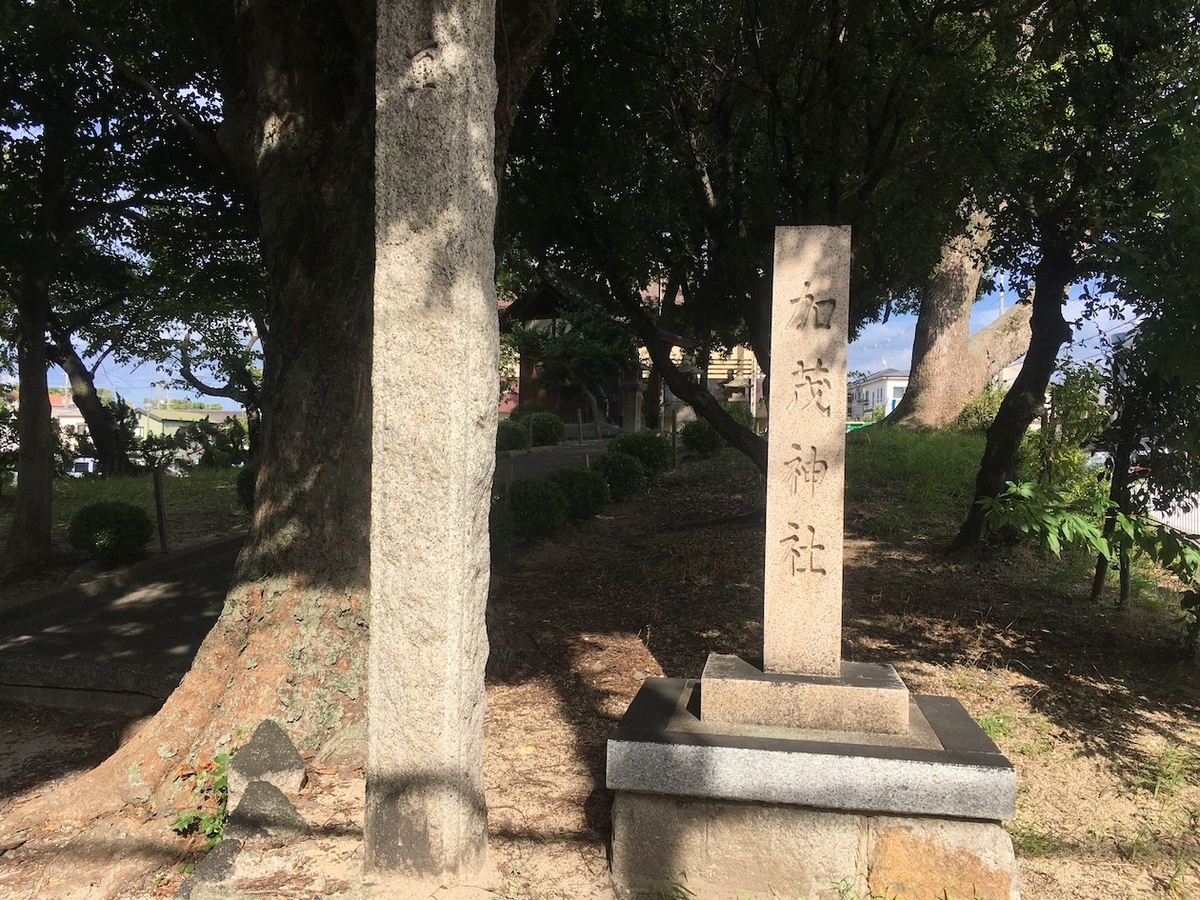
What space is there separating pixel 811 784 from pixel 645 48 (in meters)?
8.03

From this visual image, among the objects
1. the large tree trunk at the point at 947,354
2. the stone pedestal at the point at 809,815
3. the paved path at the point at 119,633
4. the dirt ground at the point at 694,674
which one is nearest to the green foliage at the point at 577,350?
the large tree trunk at the point at 947,354

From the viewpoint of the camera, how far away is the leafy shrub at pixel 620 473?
14352 millimetres

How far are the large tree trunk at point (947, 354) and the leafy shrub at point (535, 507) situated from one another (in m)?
10.1

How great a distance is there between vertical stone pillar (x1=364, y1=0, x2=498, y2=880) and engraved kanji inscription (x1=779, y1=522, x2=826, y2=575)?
5.40 feet

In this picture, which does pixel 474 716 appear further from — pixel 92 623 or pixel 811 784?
pixel 92 623

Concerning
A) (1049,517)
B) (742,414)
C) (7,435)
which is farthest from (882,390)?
(1049,517)

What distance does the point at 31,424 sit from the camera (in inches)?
372

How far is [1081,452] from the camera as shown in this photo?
1056 centimetres

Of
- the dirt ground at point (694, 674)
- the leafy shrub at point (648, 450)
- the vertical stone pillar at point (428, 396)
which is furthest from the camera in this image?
the leafy shrub at point (648, 450)

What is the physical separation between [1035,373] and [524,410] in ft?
63.7

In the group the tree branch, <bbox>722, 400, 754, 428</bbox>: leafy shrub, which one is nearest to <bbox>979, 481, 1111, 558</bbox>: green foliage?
the tree branch

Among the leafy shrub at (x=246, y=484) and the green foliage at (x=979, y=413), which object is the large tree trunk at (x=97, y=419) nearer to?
the leafy shrub at (x=246, y=484)

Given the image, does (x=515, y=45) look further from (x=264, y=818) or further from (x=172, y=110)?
(x=264, y=818)

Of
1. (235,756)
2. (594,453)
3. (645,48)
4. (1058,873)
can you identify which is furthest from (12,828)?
(594,453)
